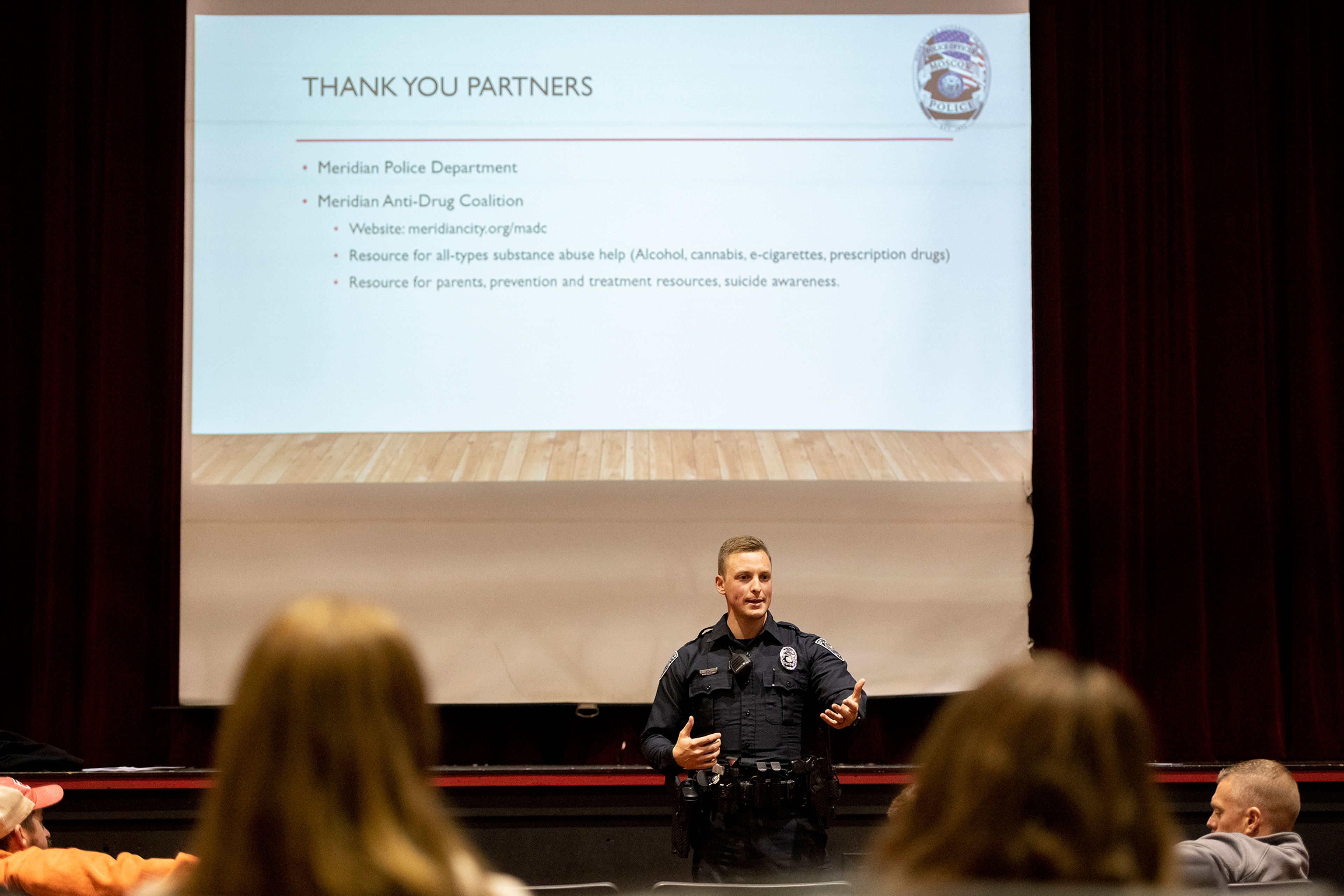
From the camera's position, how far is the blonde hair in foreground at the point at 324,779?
0.89m

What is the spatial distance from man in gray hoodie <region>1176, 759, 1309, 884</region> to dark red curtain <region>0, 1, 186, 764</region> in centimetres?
367

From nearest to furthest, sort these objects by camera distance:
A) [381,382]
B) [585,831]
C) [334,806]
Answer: [334,806] → [585,831] → [381,382]

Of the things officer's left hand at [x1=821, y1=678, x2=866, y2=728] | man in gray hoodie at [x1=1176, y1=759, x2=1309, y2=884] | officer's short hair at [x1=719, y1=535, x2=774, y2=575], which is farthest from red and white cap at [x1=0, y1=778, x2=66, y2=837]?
man in gray hoodie at [x1=1176, y1=759, x2=1309, y2=884]

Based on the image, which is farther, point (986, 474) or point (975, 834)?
point (986, 474)

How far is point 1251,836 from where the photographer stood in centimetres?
262

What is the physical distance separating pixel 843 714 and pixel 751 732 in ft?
1.17

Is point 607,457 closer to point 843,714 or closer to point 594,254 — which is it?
point 594,254

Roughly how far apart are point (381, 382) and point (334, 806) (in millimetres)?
3395

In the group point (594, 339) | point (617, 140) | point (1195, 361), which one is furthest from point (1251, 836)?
point (617, 140)

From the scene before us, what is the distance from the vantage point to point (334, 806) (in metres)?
0.91

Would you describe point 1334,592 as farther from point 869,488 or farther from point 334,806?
point 334,806

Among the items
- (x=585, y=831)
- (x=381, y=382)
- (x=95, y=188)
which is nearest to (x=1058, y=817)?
(x=585, y=831)

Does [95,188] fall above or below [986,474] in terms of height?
above

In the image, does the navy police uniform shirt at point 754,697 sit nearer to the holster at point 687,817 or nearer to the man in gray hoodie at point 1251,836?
the holster at point 687,817
